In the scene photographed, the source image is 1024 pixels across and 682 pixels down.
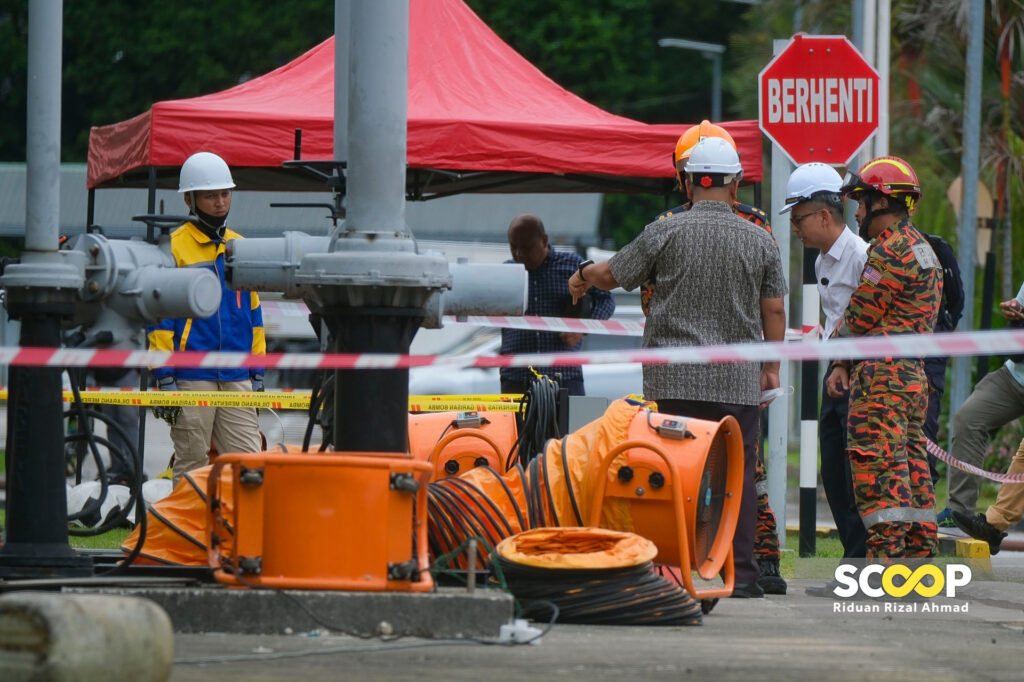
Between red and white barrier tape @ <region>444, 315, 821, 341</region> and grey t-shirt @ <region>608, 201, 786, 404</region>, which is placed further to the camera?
red and white barrier tape @ <region>444, 315, 821, 341</region>

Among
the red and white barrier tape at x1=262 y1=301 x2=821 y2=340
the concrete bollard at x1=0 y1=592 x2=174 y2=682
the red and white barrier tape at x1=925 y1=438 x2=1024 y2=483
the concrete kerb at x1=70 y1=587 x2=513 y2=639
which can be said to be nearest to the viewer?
the concrete bollard at x1=0 y1=592 x2=174 y2=682

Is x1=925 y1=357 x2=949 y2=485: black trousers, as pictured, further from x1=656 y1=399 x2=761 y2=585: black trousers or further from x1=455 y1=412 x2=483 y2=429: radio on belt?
x1=455 y1=412 x2=483 y2=429: radio on belt

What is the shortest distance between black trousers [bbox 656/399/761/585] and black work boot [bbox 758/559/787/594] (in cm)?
50

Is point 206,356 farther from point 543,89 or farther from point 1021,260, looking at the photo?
point 1021,260

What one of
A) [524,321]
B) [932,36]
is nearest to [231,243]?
[524,321]

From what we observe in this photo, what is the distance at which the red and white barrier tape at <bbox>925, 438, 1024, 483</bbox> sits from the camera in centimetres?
912

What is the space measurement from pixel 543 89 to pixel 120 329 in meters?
6.32

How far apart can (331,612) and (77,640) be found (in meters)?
1.20

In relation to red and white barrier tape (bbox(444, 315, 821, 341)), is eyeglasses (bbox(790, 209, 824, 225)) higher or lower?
higher

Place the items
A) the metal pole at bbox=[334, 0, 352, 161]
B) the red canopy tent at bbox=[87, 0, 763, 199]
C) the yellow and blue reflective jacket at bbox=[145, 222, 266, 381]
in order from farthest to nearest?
the red canopy tent at bbox=[87, 0, 763, 199] < the yellow and blue reflective jacket at bbox=[145, 222, 266, 381] < the metal pole at bbox=[334, 0, 352, 161]

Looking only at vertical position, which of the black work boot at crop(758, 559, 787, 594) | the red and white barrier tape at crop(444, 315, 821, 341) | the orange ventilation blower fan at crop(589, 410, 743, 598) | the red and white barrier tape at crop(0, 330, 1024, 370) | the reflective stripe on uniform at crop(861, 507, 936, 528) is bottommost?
the black work boot at crop(758, 559, 787, 594)

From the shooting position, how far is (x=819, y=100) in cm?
971

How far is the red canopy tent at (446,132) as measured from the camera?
10312 mm

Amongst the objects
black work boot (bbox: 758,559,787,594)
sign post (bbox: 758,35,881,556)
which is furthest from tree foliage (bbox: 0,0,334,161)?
black work boot (bbox: 758,559,787,594)
